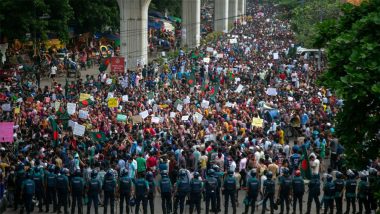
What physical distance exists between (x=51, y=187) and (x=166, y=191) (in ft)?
9.57

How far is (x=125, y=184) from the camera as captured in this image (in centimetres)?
1925

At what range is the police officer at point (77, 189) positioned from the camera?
762 inches

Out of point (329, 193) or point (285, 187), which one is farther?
point (285, 187)

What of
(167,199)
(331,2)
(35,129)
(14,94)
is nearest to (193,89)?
(14,94)

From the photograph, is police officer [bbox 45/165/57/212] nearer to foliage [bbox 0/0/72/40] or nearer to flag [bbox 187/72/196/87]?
flag [bbox 187/72/196/87]

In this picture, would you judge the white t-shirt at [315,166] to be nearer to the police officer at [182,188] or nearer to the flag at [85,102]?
the police officer at [182,188]

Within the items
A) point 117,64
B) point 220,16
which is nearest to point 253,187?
point 117,64

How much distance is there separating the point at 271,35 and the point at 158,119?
42.0 metres

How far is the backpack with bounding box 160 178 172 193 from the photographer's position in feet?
63.3

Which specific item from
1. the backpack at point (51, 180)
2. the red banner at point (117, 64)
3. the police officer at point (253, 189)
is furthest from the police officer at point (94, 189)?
the red banner at point (117, 64)

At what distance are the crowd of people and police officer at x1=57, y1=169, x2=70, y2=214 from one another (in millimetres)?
24

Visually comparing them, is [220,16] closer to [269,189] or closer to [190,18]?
[190,18]

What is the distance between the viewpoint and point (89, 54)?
5188 centimetres

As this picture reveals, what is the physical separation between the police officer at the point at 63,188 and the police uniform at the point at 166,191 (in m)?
2.32
